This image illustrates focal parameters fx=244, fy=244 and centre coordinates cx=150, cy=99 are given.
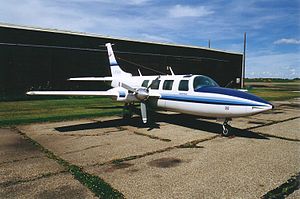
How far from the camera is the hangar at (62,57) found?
84.0 feet

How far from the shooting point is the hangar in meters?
25.6

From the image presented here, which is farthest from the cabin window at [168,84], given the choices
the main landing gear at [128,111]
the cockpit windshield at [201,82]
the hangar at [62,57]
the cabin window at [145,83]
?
the hangar at [62,57]

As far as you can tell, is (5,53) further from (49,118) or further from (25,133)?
(25,133)

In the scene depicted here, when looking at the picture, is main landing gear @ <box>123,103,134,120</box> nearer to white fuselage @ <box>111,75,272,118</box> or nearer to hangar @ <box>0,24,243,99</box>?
white fuselage @ <box>111,75,272,118</box>

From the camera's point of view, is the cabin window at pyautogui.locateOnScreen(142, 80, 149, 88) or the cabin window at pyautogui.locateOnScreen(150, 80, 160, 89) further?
the cabin window at pyautogui.locateOnScreen(142, 80, 149, 88)

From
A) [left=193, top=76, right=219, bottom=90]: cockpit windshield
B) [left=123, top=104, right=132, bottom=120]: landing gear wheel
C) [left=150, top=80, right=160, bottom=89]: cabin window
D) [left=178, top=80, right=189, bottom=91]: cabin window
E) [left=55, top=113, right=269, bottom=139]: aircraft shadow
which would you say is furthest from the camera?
[left=123, top=104, right=132, bottom=120]: landing gear wheel

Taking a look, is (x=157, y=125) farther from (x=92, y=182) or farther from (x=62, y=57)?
(x=62, y=57)

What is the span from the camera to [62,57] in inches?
1134

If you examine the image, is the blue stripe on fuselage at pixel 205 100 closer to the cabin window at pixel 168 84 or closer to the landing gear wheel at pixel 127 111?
the cabin window at pixel 168 84

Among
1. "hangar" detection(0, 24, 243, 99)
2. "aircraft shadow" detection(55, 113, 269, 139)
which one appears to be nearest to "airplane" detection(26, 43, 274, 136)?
"aircraft shadow" detection(55, 113, 269, 139)

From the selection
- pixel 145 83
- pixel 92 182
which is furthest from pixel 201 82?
pixel 92 182

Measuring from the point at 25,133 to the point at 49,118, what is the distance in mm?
3597

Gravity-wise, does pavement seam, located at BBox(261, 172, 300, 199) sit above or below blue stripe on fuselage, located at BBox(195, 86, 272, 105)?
below

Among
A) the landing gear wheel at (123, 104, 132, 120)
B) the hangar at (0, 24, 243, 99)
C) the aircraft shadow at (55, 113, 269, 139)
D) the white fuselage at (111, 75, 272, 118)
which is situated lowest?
the aircraft shadow at (55, 113, 269, 139)
